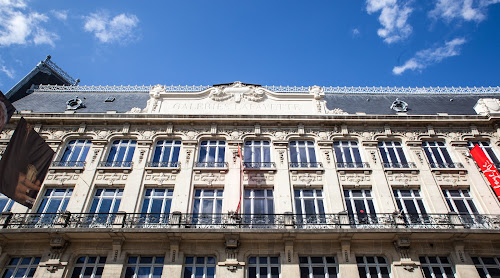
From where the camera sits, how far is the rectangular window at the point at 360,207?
12391 millimetres

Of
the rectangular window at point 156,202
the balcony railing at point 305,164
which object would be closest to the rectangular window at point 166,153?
the rectangular window at point 156,202

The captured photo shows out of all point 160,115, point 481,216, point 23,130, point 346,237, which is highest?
point 160,115

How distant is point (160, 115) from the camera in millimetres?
15844

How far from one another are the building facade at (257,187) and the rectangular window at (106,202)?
0.22 feet

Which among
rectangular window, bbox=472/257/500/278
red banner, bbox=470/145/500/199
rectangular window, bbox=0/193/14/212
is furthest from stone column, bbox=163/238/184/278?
red banner, bbox=470/145/500/199

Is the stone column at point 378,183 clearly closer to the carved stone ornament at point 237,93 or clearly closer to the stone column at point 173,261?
the carved stone ornament at point 237,93

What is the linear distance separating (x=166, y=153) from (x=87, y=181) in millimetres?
3338

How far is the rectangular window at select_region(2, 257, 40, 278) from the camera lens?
437 inches

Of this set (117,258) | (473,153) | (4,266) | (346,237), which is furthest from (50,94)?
(473,153)

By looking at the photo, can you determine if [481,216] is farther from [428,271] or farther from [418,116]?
[418,116]

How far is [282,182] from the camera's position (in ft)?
44.8

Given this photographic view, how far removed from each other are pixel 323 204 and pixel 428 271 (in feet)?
13.4

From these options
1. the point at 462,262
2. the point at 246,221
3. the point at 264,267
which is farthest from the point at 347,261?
the point at 462,262

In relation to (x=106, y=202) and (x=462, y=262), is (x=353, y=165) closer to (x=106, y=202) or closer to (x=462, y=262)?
(x=462, y=262)
